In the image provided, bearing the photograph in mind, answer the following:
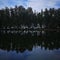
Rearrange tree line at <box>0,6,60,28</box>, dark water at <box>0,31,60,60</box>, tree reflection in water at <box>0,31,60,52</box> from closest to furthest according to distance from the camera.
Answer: dark water at <box>0,31,60,60</box>, tree reflection in water at <box>0,31,60,52</box>, tree line at <box>0,6,60,28</box>

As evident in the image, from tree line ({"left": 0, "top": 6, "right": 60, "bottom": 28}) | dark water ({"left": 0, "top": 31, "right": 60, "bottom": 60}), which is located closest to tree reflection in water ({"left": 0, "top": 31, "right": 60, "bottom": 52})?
dark water ({"left": 0, "top": 31, "right": 60, "bottom": 60})

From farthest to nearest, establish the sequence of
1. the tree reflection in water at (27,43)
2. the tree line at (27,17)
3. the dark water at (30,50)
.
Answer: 1. the tree line at (27,17)
2. the tree reflection in water at (27,43)
3. the dark water at (30,50)

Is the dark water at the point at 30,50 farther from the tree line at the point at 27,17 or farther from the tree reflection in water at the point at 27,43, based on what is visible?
the tree line at the point at 27,17

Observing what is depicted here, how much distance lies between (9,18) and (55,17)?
13068 millimetres

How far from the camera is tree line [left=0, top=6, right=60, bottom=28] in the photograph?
5338cm

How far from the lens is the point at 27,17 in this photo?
54.1m

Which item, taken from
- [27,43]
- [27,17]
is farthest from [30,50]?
[27,17]

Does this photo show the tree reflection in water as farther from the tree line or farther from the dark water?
the tree line

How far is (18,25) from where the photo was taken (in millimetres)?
54938

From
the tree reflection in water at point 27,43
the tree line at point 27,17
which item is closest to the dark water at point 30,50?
the tree reflection in water at point 27,43

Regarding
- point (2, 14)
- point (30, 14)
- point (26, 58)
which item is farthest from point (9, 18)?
point (26, 58)

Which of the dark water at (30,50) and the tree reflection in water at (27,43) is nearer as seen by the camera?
the dark water at (30,50)

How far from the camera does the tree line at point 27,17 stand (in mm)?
53375

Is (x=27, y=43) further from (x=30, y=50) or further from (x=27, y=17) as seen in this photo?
(x=27, y=17)
